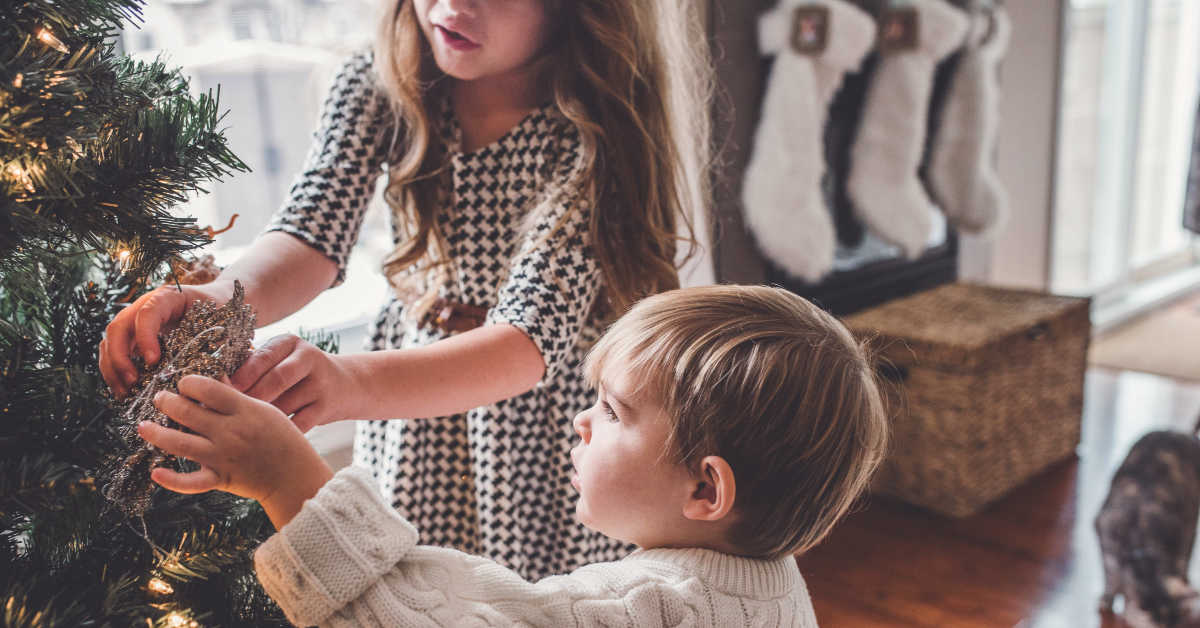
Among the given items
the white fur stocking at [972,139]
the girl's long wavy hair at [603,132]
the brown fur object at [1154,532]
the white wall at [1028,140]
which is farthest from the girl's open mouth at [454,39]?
the white wall at [1028,140]

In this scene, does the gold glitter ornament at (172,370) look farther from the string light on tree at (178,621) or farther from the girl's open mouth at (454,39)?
the girl's open mouth at (454,39)

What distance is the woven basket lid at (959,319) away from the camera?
6.86ft

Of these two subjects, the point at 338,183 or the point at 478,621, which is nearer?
the point at 478,621

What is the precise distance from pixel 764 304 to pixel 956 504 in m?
1.66

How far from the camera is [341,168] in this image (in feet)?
3.10

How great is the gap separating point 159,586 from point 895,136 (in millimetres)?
2181

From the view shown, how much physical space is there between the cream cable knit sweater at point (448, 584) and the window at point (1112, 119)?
3.59 meters

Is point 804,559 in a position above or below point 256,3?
below

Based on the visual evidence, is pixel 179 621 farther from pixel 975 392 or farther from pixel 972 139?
pixel 972 139

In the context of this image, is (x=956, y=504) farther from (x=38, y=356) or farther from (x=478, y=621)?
(x=38, y=356)

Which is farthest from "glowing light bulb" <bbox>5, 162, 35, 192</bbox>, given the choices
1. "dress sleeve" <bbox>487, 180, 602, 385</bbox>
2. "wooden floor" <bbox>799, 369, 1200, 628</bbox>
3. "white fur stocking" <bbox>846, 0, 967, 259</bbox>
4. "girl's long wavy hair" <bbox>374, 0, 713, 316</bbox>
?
"white fur stocking" <bbox>846, 0, 967, 259</bbox>

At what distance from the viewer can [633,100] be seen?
975 mm

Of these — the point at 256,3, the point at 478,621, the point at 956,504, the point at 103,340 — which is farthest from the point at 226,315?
the point at 956,504

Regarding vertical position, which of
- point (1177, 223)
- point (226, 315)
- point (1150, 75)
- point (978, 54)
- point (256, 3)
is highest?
point (256, 3)
